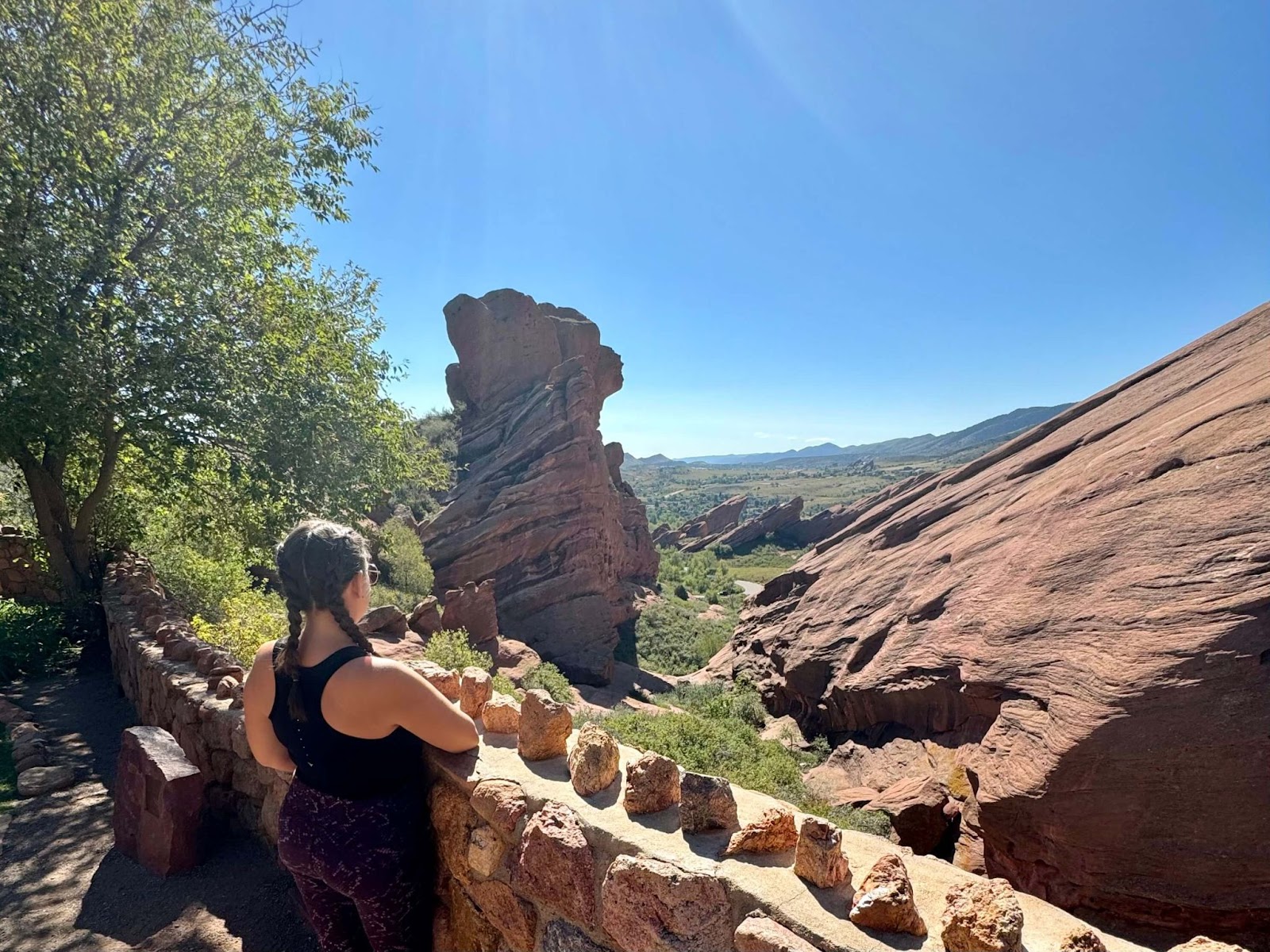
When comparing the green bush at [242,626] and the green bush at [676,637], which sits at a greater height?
the green bush at [242,626]

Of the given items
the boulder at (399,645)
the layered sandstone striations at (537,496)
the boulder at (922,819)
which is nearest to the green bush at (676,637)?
the layered sandstone striations at (537,496)

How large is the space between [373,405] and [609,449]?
28236mm

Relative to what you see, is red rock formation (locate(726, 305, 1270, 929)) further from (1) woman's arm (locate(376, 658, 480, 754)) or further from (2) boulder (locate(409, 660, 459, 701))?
(1) woman's arm (locate(376, 658, 480, 754))

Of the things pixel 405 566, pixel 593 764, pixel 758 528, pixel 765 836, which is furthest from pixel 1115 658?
pixel 758 528

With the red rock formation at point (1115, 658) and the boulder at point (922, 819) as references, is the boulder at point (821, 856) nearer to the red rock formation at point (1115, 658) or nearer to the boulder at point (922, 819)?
the red rock formation at point (1115, 658)

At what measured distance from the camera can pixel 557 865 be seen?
A: 2.13 m

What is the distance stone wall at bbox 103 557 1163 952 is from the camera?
5.59ft

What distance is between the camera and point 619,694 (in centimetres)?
2172

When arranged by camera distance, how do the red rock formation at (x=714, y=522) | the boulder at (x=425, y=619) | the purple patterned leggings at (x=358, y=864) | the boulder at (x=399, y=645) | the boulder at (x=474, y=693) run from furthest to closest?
the red rock formation at (x=714, y=522)
the boulder at (x=425, y=619)
the boulder at (x=399, y=645)
the boulder at (x=474, y=693)
the purple patterned leggings at (x=358, y=864)

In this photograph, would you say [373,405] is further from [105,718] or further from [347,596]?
[347,596]

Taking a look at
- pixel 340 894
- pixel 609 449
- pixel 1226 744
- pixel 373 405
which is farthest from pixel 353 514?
pixel 609 449

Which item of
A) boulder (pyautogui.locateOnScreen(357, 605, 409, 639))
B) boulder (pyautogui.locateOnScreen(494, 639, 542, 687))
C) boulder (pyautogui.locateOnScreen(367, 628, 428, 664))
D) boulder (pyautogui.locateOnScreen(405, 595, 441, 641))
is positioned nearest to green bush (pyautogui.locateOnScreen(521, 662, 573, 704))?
boulder (pyautogui.locateOnScreen(494, 639, 542, 687))

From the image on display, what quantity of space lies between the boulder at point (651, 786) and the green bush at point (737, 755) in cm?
467

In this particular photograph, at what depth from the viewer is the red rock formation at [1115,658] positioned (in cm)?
514
